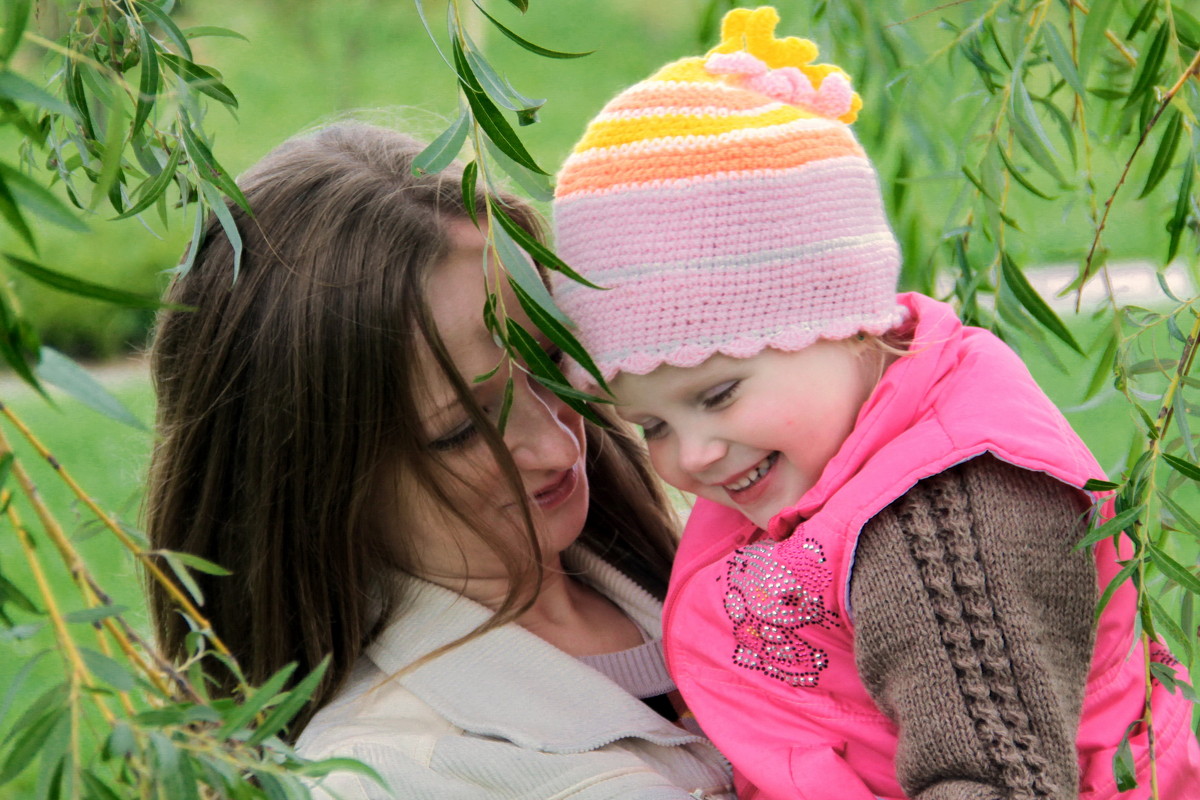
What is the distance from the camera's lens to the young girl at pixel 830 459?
3.49ft

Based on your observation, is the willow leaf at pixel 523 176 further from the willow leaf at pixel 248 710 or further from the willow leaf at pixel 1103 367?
the willow leaf at pixel 1103 367

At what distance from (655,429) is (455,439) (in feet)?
Result: 0.77

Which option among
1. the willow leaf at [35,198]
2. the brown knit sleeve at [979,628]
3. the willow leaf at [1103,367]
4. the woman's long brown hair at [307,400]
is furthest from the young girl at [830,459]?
the willow leaf at [35,198]

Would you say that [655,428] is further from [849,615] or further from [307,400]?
[307,400]

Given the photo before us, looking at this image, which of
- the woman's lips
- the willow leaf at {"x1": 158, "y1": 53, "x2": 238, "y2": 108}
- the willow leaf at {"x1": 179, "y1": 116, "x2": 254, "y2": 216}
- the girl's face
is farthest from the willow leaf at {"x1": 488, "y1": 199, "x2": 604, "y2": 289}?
the woman's lips

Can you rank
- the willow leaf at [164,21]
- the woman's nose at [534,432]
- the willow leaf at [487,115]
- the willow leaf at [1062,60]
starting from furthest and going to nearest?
the woman's nose at [534,432], the willow leaf at [1062,60], the willow leaf at [164,21], the willow leaf at [487,115]

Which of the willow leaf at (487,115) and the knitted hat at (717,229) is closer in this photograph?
the willow leaf at (487,115)

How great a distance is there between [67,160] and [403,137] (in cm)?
56

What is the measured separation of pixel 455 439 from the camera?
1.36m

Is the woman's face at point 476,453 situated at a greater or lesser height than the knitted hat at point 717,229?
lesser

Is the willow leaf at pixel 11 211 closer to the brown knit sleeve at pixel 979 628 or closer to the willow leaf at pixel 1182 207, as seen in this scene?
the brown knit sleeve at pixel 979 628

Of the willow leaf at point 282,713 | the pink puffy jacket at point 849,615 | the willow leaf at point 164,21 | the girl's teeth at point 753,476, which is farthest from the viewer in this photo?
the girl's teeth at point 753,476

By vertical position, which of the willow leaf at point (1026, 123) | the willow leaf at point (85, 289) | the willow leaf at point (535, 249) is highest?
the willow leaf at point (85, 289)

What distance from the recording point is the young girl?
106cm
